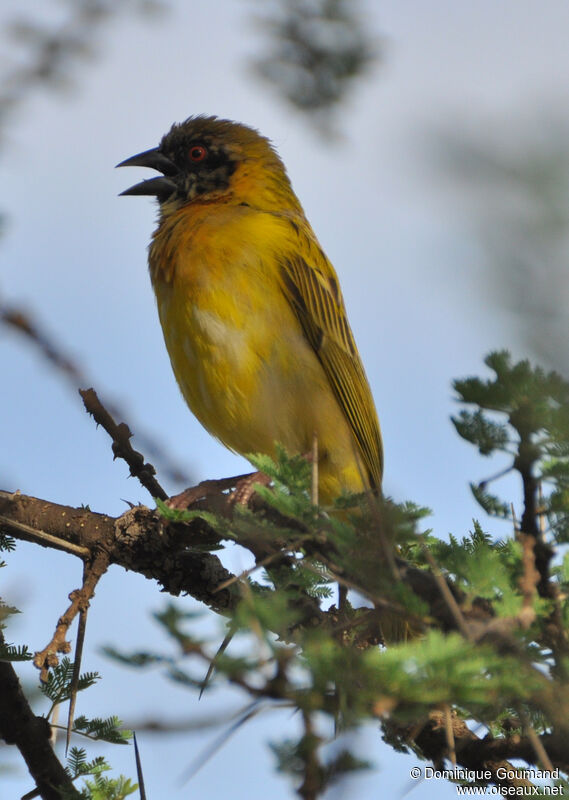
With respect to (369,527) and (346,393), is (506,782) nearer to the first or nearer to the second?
(369,527)

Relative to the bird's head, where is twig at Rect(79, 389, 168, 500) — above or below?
below

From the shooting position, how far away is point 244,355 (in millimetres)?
4051

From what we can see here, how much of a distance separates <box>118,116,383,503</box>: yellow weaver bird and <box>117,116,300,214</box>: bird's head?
6 centimetres

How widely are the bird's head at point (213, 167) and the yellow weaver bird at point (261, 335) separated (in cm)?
6

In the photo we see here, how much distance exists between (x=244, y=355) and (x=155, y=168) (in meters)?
1.84

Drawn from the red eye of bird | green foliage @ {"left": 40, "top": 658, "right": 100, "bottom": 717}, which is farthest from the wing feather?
green foliage @ {"left": 40, "top": 658, "right": 100, "bottom": 717}

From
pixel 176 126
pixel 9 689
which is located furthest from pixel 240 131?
pixel 9 689

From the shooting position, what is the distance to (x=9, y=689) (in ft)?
9.39

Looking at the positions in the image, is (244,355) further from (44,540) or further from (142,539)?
(44,540)

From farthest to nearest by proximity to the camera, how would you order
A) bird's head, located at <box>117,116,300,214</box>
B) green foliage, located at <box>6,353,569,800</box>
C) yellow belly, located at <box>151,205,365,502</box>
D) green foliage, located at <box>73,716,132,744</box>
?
bird's head, located at <box>117,116,300,214</box>
yellow belly, located at <box>151,205,365,502</box>
green foliage, located at <box>73,716,132,744</box>
green foliage, located at <box>6,353,569,800</box>

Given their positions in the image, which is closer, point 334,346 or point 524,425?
point 524,425

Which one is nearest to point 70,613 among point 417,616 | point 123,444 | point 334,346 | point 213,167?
point 123,444

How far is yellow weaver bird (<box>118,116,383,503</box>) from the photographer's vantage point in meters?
4.09

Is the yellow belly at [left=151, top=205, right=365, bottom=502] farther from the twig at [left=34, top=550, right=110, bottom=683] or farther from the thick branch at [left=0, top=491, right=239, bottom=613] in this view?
the twig at [left=34, top=550, right=110, bottom=683]
